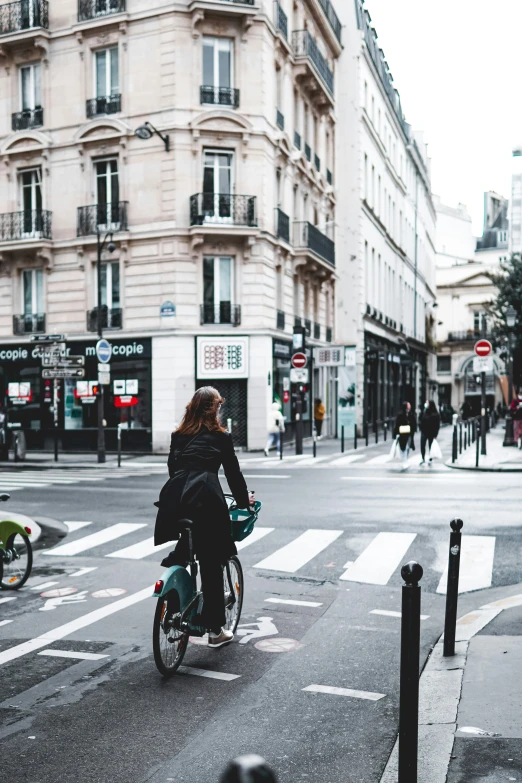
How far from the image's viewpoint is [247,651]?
631cm

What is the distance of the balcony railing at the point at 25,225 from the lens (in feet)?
99.7

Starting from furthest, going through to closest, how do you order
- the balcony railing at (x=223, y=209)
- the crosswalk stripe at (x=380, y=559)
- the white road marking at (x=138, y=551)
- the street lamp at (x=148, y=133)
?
the balcony railing at (x=223, y=209), the street lamp at (x=148, y=133), the white road marking at (x=138, y=551), the crosswalk stripe at (x=380, y=559)

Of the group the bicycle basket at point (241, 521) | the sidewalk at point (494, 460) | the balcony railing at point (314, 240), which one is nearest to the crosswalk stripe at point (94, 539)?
the bicycle basket at point (241, 521)

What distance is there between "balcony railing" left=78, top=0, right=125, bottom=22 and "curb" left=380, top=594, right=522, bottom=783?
2721 cm

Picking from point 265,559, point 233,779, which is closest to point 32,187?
point 265,559

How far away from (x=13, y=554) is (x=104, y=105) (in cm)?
2390

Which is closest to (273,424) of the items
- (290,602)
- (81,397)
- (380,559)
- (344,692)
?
(81,397)

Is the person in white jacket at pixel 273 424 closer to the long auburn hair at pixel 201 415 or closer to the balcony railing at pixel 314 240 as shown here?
→ the balcony railing at pixel 314 240

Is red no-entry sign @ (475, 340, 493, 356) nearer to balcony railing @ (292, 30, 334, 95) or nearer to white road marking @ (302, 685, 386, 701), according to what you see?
balcony railing @ (292, 30, 334, 95)

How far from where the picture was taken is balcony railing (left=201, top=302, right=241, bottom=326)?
29.0 meters

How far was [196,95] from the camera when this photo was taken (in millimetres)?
28688

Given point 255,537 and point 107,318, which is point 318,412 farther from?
point 255,537

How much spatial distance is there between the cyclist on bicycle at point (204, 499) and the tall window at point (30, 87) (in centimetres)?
2778

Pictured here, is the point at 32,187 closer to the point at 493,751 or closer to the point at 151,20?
the point at 151,20
